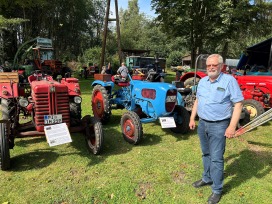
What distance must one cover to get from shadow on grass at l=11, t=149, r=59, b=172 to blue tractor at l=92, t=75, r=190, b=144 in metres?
1.41

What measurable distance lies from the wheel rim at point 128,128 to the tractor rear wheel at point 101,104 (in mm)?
882

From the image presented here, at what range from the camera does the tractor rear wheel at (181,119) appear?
507 centimetres

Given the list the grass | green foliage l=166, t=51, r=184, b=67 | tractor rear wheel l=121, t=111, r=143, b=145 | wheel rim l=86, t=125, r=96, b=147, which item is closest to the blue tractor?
tractor rear wheel l=121, t=111, r=143, b=145

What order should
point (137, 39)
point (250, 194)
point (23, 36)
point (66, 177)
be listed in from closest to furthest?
point (250, 194), point (66, 177), point (23, 36), point (137, 39)

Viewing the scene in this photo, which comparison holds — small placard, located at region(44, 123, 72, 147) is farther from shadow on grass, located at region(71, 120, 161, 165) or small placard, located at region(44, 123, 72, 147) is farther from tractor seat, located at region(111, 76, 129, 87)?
tractor seat, located at region(111, 76, 129, 87)

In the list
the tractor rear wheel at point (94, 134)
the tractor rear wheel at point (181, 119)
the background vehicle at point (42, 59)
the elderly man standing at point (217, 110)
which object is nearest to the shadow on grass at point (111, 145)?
the tractor rear wheel at point (94, 134)

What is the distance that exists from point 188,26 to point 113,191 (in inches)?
481

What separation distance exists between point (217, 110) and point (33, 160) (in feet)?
9.66

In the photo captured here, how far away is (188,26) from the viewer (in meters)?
13.8

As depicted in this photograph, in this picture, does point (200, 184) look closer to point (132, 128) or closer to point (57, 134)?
point (132, 128)

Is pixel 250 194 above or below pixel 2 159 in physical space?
below

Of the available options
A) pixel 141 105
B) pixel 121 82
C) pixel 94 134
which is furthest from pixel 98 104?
pixel 94 134

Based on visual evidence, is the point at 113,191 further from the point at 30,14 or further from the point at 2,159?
the point at 30,14

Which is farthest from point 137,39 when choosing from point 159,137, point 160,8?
point 159,137
